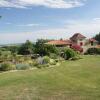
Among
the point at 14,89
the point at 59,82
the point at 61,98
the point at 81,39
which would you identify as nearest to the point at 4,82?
the point at 14,89

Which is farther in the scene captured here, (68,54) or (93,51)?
(93,51)

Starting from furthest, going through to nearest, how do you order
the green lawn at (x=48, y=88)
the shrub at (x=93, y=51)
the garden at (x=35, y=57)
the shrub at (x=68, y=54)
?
the shrub at (x=93, y=51) < the shrub at (x=68, y=54) < the garden at (x=35, y=57) < the green lawn at (x=48, y=88)

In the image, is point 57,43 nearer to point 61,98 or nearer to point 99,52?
point 99,52

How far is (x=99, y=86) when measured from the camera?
2036cm

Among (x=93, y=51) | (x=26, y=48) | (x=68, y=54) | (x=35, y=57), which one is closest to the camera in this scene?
(x=35, y=57)

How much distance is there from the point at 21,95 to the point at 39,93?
52.8 inches

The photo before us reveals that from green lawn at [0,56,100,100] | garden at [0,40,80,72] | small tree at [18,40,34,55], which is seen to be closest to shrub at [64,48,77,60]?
garden at [0,40,80,72]

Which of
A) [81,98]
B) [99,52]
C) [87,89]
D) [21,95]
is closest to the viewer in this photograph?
[81,98]

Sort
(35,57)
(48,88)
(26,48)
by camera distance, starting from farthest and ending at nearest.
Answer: (26,48) < (35,57) < (48,88)

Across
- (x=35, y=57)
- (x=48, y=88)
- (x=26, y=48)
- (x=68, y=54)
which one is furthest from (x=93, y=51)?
(x=48, y=88)

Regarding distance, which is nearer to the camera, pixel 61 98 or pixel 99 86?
pixel 61 98

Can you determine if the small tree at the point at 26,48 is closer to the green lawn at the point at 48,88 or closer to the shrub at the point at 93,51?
the shrub at the point at 93,51

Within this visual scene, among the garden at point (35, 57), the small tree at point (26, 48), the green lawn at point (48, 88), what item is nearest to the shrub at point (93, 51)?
the garden at point (35, 57)

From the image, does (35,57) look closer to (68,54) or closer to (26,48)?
(68,54)
